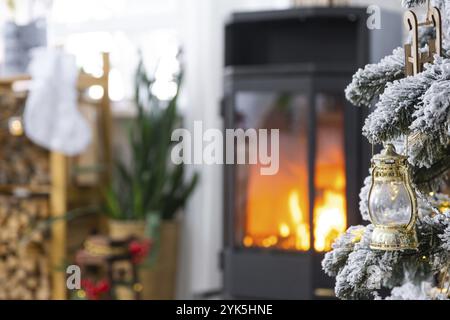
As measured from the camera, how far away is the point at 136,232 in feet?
9.39

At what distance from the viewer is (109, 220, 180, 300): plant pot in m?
2.86

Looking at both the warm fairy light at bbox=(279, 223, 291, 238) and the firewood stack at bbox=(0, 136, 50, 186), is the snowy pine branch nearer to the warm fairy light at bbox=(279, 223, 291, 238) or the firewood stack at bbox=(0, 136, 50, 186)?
the warm fairy light at bbox=(279, 223, 291, 238)

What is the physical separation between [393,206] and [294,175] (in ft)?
4.31

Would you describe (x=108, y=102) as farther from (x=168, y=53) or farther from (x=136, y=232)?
(x=136, y=232)

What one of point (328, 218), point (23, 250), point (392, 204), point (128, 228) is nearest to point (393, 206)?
point (392, 204)

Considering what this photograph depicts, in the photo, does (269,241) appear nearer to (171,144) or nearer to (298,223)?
(298,223)

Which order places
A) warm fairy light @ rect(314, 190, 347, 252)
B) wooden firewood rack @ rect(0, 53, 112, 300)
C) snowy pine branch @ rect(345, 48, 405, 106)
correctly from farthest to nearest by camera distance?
1. wooden firewood rack @ rect(0, 53, 112, 300)
2. warm fairy light @ rect(314, 190, 347, 252)
3. snowy pine branch @ rect(345, 48, 405, 106)

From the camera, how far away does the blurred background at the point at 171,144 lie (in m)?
2.31

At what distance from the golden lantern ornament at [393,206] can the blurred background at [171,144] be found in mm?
1238

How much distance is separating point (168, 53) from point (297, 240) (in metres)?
1.20

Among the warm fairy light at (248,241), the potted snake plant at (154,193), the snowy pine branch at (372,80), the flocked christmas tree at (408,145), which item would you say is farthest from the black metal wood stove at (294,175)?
the snowy pine branch at (372,80)

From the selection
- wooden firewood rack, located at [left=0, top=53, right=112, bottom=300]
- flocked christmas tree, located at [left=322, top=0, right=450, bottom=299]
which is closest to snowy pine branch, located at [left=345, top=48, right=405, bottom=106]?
flocked christmas tree, located at [left=322, top=0, right=450, bottom=299]

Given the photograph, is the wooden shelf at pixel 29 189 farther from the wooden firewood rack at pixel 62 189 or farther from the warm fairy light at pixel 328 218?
the warm fairy light at pixel 328 218

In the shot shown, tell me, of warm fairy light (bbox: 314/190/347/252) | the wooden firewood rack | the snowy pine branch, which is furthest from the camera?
the wooden firewood rack
